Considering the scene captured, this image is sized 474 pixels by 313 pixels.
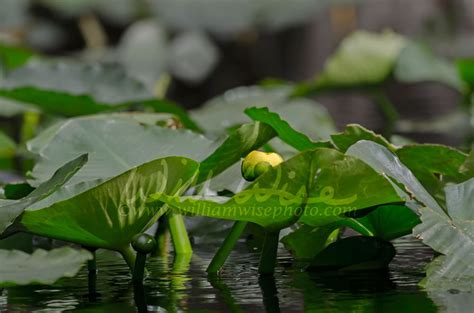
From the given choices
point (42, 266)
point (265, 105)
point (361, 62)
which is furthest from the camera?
point (361, 62)

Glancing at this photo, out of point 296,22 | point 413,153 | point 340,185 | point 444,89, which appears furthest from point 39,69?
point 444,89

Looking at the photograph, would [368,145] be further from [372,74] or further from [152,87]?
[152,87]

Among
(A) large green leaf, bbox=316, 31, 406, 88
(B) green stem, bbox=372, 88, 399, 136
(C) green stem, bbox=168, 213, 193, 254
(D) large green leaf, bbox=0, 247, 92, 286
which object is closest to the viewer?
(D) large green leaf, bbox=0, 247, 92, 286

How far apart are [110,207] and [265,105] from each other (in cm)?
124

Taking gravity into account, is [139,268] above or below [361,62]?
below

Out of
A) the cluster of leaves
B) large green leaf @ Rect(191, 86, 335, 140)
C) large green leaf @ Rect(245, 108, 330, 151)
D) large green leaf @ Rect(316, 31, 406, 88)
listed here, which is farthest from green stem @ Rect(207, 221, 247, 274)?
large green leaf @ Rect(316, 31, 406, 88)

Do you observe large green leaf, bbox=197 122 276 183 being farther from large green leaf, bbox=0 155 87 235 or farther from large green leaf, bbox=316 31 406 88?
large green leaf, bbox=316 31 406 88

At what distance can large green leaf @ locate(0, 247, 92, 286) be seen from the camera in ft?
2.06

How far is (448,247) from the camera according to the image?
27.6 inches

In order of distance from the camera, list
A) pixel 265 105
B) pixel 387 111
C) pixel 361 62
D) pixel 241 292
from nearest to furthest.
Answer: pixel 241 292 → pixel 265 105 → pixel 361 62 → pixel 387 111

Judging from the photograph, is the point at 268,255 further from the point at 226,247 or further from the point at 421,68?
the point at 421,68

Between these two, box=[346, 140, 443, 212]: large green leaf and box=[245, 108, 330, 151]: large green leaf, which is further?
box=[245, 108, 330, 151]: large green leaf

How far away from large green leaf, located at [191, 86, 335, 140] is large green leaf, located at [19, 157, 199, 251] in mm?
964

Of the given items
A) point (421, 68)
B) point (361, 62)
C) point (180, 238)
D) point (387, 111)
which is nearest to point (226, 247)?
point (180, 238)
